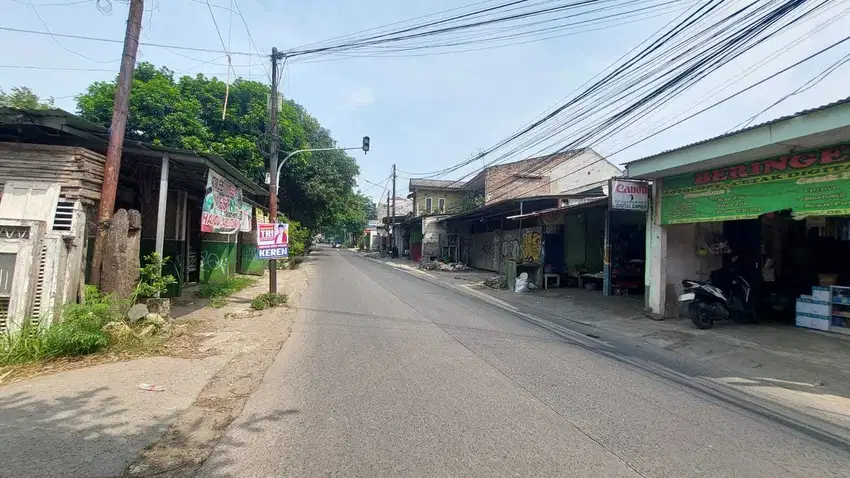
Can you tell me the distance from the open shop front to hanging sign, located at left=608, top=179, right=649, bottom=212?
40cm

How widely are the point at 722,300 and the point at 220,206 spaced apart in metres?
10.7

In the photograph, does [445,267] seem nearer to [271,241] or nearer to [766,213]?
[271,241]

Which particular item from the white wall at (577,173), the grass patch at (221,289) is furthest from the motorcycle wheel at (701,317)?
the white wall at (577,173)

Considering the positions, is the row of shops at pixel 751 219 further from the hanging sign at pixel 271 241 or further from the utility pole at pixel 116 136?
the utility pole at pixel 116 136

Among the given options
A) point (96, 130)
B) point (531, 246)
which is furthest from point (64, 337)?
point (531, 246)

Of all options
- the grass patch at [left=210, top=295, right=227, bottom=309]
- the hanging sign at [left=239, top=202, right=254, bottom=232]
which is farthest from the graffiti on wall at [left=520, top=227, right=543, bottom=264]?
the grass patch at [left=210, top=295, right=227, bottom=309]

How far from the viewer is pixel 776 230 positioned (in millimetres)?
10938

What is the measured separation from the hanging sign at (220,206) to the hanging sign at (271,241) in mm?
657

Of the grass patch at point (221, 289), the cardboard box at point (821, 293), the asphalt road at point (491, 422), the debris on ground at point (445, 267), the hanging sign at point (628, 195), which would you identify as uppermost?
the hanging sign at point (628, 195)

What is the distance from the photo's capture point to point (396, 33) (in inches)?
474

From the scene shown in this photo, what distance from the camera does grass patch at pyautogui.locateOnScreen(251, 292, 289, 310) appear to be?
1108cm

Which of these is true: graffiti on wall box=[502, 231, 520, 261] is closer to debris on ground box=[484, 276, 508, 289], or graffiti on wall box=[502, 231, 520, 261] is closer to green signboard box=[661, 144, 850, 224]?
debris on ground box=[484, 276, 508, 289]

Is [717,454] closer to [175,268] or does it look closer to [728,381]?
[728,381]

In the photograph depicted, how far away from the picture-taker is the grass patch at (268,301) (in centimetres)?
1108
